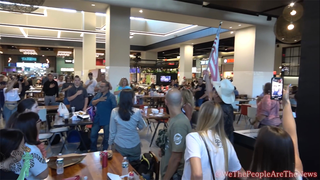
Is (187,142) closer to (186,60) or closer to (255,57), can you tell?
(255,57)

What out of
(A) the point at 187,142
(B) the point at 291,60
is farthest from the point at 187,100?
(B) the point at 291,60

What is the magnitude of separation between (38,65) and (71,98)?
77.5 feet

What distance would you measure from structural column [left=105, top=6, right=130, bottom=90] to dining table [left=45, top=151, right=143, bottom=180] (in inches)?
207

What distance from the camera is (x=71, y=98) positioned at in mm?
5312

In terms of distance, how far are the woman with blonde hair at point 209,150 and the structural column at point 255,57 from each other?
8.82m

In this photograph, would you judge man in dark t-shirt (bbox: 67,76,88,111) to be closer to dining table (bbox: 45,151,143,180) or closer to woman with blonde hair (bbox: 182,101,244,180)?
dining table (bbox: 45,151,143,180)

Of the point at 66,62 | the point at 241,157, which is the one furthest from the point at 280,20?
the point at 66,62

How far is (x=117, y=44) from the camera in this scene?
292 inches

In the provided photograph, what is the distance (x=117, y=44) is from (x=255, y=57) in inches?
244

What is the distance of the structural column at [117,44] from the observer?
7312mm

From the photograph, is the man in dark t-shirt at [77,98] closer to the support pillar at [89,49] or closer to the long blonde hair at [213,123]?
the long blonde hair at [213,123]

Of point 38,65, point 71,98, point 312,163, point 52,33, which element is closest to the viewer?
point 312,163

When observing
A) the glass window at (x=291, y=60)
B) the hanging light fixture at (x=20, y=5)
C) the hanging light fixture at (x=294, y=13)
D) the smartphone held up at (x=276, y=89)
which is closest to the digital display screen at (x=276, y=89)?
the smartphone held up at (x=276, y=89)

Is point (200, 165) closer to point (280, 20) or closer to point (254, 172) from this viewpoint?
point (254, 172)
